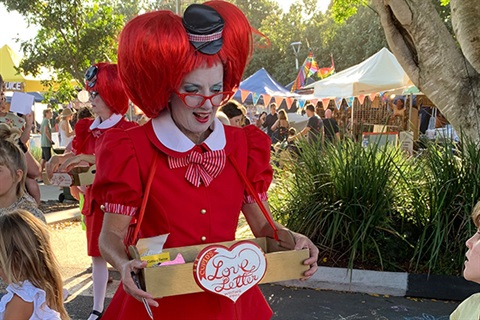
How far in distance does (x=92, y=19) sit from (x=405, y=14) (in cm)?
797

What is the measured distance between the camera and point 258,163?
85.2 inches

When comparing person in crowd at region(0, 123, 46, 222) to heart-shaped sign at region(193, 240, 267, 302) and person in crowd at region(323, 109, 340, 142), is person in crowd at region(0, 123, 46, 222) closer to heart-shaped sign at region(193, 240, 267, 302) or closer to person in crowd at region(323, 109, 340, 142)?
heart-shaped sign at region(193, 240, 267, 302)

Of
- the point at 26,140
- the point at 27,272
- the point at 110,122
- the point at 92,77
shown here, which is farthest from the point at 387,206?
the point at 27,272

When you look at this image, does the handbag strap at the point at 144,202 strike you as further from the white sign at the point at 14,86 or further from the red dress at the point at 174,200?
the white sign at the point at 14,86

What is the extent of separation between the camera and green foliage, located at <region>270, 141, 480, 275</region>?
511 cm

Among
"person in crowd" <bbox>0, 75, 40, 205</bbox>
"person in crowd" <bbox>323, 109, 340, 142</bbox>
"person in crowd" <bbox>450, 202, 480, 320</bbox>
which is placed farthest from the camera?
"person in crowd" <bbox>323, 109, 340, 142</bbox>

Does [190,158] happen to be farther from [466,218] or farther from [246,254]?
[466,218]

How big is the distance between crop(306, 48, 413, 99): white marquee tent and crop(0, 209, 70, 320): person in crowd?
11337mm

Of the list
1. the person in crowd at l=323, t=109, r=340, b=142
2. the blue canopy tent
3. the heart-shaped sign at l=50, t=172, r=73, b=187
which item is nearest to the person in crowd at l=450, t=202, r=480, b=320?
the heart-shaped sign at l=50, t=172, r=73, b=187

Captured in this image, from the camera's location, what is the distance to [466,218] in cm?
500

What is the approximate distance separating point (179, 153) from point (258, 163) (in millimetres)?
351

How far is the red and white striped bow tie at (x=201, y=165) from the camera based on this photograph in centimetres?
200

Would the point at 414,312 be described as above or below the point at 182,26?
below

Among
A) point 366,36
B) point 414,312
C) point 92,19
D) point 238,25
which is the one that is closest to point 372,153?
point 414,312
